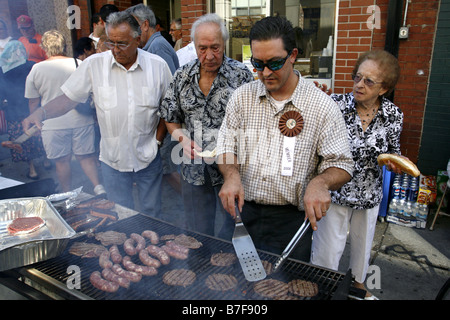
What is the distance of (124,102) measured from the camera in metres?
3.42

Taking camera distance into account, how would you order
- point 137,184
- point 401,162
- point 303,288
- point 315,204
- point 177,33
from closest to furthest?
point 303,288, point 315,204, point 401,162, point 137,184, point 177,33

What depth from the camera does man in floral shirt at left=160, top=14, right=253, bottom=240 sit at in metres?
3.02

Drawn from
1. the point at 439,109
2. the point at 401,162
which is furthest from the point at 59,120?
the point at 439,109

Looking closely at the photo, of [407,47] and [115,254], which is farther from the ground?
[407,47]

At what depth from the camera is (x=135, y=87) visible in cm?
344

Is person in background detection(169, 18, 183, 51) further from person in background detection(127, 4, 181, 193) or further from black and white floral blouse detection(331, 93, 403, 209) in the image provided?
black and white floral blouse detection(331, 93, 403, 209)

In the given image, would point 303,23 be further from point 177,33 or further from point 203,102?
point 203,102

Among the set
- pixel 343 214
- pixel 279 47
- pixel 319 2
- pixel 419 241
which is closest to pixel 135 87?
pixel 279 47

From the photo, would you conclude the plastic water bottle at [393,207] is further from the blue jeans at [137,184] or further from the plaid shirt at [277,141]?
the blue jeans at [137,184]

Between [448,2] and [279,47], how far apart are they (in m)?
3.43

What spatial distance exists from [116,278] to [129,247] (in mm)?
355

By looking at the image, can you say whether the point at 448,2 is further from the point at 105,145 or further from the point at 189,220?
the point at 105,145

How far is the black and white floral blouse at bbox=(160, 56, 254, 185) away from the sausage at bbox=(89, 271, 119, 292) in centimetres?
151
